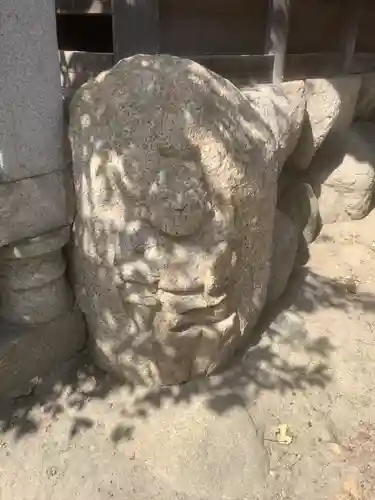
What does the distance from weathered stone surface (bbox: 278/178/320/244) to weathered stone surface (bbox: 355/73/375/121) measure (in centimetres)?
98

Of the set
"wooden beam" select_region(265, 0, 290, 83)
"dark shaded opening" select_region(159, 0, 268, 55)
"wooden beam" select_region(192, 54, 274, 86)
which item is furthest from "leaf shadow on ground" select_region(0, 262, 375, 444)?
"dark shaded opening" select_region(159, 0, 268, 55)

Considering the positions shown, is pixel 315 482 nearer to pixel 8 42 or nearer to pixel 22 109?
pixel 22 109

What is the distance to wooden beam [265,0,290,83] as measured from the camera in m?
4.06

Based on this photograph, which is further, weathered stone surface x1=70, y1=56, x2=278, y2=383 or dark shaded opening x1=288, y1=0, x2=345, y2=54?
dark shaded opening x1=288, y1=0, x2=345, y2=54

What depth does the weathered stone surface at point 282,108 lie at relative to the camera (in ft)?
12.7

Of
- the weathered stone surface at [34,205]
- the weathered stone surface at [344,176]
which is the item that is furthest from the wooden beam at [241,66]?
the weathered stone surface at [34,205]

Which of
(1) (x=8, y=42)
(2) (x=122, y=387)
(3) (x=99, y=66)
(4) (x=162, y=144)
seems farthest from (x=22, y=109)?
(2) (x=122, y=387)

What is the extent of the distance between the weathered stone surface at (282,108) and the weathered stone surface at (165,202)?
404mm

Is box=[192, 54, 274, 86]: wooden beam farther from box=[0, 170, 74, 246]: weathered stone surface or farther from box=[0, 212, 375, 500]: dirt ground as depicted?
box=[0, 212, 375, 500]: dirt ground

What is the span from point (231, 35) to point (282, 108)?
0.67 metres

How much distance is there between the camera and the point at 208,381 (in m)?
3.58

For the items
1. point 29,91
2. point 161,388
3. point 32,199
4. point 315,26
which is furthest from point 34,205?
point 315,26

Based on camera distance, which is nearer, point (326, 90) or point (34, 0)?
point (34, 0)

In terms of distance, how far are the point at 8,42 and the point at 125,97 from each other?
658 mm
